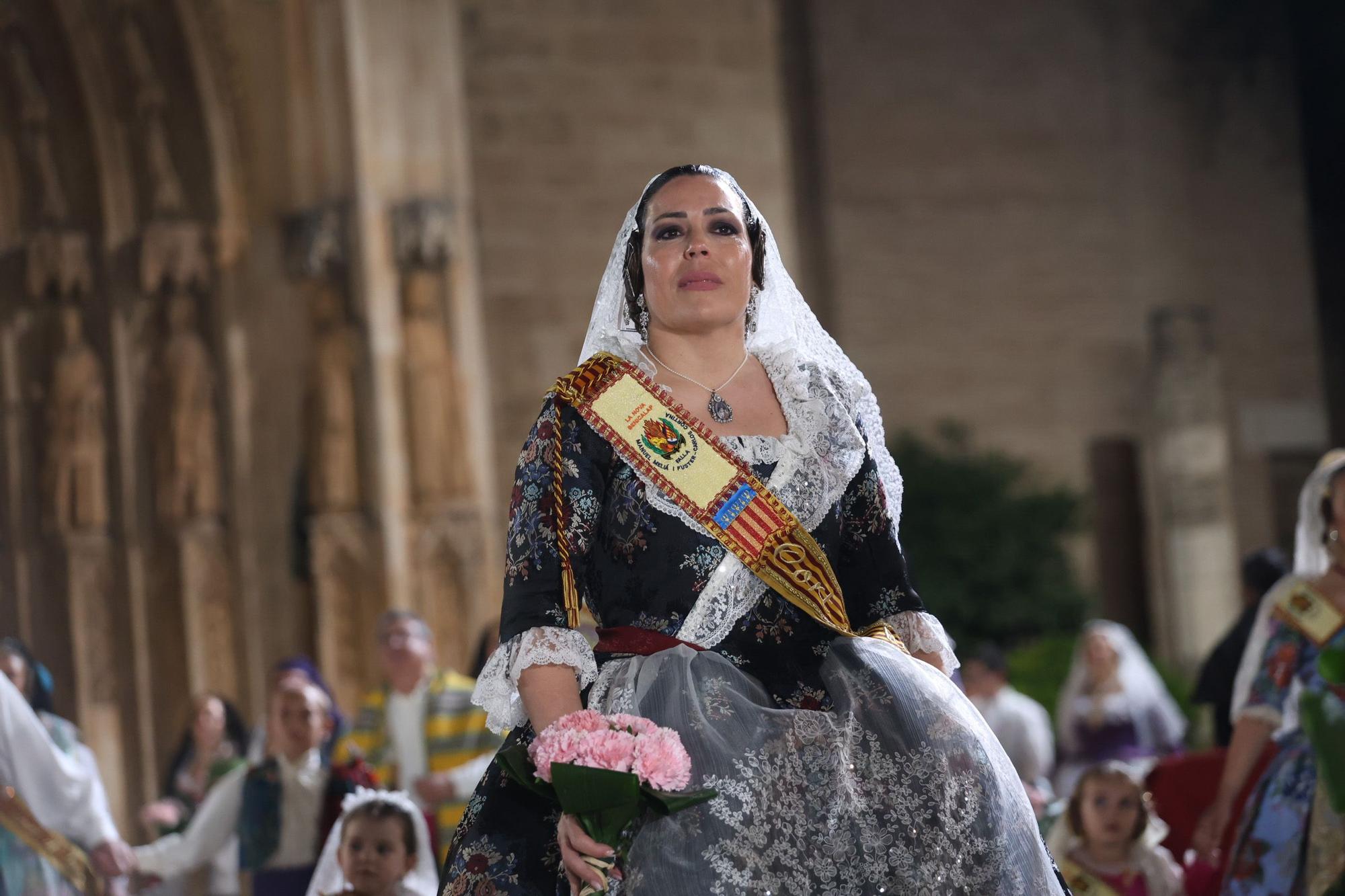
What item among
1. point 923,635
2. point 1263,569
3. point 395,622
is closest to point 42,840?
point 395,622

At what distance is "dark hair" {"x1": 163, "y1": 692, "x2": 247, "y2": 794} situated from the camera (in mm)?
8062

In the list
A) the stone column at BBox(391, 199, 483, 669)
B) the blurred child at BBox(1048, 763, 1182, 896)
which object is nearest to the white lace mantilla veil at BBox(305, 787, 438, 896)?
the blurred child at BBox(1048, 763, 1182, 896)

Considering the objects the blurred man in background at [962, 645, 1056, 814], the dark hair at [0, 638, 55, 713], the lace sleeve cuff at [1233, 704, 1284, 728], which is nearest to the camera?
the lace sleeve cuff at [1233, 704, 1284, 728]

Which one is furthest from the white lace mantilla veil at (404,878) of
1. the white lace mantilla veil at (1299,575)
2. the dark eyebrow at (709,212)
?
the dark eyebrow at (709,212)

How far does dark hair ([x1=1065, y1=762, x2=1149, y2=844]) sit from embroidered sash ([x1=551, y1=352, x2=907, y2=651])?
2533mm

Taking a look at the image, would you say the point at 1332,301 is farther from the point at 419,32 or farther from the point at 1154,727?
the point at 419,32

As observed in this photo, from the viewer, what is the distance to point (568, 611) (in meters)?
2.79

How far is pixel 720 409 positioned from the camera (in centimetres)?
301

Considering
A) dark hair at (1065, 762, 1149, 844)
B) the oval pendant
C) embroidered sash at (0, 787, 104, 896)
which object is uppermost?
the oval pendant

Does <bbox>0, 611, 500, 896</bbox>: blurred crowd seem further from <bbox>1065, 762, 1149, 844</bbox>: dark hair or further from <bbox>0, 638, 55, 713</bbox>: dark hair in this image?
<bbox>1065, 762, 1149, 844</bbox>: dark hair

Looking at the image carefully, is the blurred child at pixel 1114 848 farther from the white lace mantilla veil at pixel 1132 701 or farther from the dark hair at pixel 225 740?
the white lace mantilla veil at pixel 1132 701

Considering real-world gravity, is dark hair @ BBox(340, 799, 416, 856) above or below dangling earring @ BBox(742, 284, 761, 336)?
below

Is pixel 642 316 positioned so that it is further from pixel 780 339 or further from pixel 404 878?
pixel 404 878

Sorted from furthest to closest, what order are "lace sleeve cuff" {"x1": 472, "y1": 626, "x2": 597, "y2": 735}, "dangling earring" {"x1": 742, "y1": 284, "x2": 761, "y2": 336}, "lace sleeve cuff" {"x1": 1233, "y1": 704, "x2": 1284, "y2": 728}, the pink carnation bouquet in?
"lace sleeve cuff" {"x1": 1233, "y1": 704, "x2": 1284, "y2": 728}
"dangling earring" {"x1": 742, "y1": 284, "x2": 761, "y2": 336}
"lace sleeve cuff" {"x1": 472, "y1": 626, "x2": 597, "y2": 735}
the pink carnation bouquet
